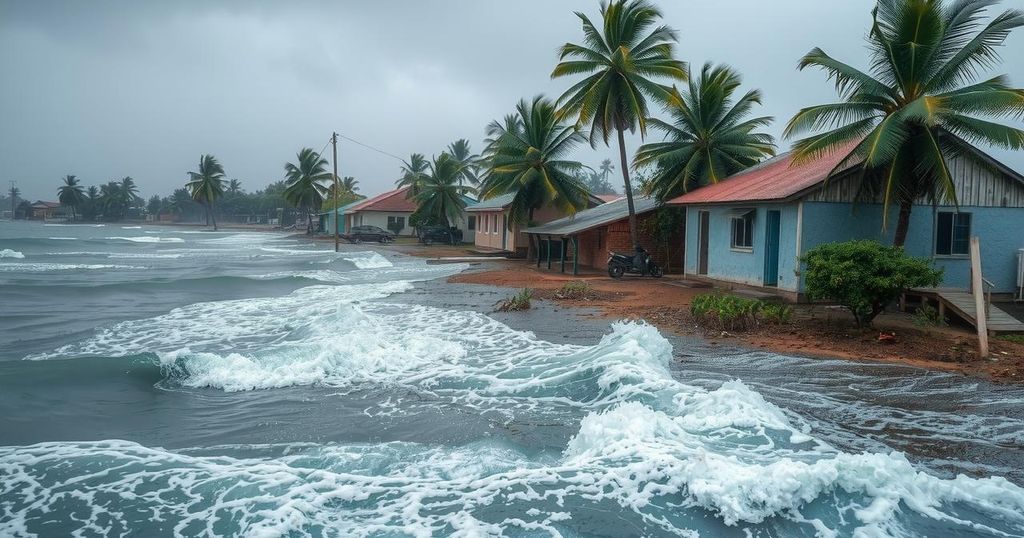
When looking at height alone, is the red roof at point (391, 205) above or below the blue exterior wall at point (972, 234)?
above

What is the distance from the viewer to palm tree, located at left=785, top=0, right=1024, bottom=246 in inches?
511

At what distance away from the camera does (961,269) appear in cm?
1669

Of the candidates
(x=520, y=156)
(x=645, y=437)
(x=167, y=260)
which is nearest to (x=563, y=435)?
(x=645, y=437)

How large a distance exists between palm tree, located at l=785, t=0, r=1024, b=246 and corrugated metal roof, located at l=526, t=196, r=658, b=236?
36.0ft

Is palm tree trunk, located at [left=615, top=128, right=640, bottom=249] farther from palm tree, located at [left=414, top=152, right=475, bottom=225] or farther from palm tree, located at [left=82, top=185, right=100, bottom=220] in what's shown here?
palm tree, located at [left=82, top=185, right=100, bottom=220]

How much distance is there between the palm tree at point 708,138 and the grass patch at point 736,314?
10.1m

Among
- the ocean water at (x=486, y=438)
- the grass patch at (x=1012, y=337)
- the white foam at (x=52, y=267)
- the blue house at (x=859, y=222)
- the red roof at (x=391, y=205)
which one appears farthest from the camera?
the red roof at (x=391, y=205)

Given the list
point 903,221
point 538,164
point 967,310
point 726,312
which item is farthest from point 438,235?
point 967,310

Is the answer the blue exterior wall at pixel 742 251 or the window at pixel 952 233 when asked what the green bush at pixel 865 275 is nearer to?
the blue exterior wall at pixel 742 251

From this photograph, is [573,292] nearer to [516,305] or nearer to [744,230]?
[516,305]

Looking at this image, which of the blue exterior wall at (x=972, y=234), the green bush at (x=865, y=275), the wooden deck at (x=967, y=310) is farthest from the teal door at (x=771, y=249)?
the green bush at (x=865, y=275)

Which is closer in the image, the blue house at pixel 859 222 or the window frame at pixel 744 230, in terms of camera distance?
the blue house at pixel 859 222

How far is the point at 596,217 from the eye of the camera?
93.4ft

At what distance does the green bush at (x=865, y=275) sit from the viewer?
453 inches
